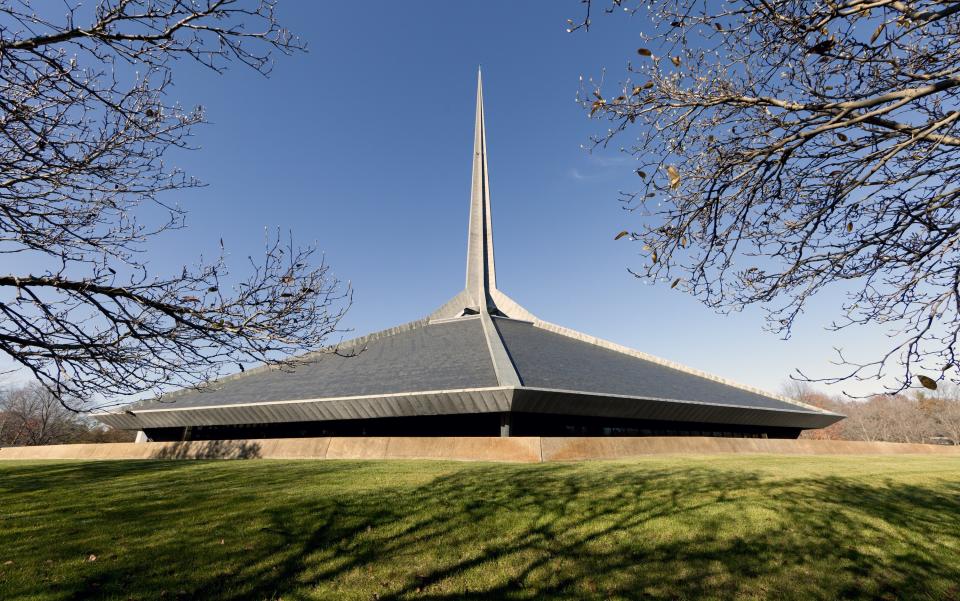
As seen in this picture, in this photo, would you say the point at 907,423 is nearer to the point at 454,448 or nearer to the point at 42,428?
the point at 454,448

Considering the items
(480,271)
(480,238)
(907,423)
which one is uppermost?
(480,238)

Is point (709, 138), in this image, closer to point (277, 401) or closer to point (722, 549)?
point (722, 549)

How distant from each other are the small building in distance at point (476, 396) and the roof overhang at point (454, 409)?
6 cm

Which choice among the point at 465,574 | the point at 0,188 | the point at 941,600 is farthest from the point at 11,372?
the point at 941,600

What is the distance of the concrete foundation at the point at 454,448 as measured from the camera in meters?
14.5

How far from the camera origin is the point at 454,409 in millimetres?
17859

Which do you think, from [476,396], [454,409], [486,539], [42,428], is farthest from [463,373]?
[42,428]

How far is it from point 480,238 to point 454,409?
2322 centimetres

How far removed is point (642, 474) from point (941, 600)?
5739mm

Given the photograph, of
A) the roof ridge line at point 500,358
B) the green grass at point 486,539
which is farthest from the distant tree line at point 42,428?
the green grass at point 486,539

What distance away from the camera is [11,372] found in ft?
18.6

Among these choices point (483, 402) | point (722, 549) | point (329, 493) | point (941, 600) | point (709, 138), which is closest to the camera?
point (941, 600)

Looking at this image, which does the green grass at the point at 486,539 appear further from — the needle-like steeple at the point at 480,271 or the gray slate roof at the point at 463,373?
the needle-like steeple at the point at 480,271

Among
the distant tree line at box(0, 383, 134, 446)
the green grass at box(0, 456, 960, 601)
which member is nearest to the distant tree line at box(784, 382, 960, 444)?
the green grass at box(0, 456, 960, 601)
